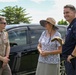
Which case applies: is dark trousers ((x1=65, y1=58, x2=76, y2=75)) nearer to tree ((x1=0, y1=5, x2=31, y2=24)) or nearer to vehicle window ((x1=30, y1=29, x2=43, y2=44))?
vehicle window ((x1=30, y1=29, x2=43, y2=44))

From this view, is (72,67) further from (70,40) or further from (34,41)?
(34,41)

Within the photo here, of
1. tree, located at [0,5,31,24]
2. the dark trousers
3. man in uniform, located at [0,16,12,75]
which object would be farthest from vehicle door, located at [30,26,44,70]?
tree, located at [0,5,31,24]

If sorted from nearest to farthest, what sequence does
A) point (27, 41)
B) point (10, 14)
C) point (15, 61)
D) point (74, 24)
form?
1. point (74, 24)
2. point (15, 61)
3. point (27, 41)
4. point (10, 14)

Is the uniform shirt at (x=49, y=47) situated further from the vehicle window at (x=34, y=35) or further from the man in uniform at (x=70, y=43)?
the vehicle window at (x=34, y=35)

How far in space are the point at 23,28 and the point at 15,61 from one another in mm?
897

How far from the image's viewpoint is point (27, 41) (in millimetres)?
6805

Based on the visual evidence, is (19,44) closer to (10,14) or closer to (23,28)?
(23,28)

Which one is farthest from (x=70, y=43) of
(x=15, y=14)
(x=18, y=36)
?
(x=15, y=14)

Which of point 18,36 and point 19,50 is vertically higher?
point 18,36

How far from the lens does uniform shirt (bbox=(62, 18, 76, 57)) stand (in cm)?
436

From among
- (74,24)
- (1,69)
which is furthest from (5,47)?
(74,24)

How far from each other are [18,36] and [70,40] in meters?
2.44

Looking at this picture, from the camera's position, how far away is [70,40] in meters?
4.43

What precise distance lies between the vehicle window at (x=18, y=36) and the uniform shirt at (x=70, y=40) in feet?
7.26
